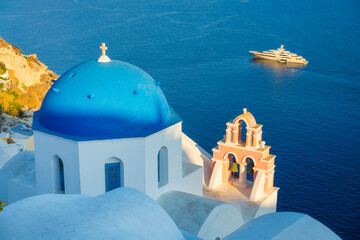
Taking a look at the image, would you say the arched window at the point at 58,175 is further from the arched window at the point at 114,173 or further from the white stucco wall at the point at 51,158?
the arched window at the point at 114,173

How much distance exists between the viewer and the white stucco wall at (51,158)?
11375 mm

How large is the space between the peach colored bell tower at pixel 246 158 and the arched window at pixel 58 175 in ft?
17.3

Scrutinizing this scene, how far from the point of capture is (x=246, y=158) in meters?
15.5

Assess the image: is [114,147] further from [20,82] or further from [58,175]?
[20,82]

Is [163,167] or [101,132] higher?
[101,132]

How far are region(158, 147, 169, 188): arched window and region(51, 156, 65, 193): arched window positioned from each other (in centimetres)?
242

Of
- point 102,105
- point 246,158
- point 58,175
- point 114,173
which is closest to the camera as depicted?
point 102,105

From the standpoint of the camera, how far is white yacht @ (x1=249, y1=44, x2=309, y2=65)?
147 ft

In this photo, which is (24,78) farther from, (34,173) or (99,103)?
(99,103)

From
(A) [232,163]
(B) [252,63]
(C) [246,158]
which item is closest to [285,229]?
(C) [246,158]

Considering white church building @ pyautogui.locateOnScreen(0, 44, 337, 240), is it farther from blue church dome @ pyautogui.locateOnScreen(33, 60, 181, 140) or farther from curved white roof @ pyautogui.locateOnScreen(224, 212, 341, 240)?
curved white roof @ pyautogui.locateOnScreen(224, 212, 341, 240)

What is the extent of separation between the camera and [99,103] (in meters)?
11.5

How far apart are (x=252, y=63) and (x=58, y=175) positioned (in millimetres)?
35798

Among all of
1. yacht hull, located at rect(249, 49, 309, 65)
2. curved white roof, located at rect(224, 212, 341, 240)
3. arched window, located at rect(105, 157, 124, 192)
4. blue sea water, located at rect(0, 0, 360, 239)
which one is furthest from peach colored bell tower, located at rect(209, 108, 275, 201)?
yacht hull, located at rect(249, 49, 309, 65)
